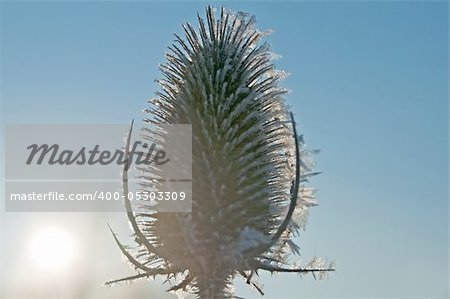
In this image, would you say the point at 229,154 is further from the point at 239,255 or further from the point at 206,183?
the point at 239,255

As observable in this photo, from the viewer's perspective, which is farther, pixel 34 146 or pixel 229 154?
pixel 34 146

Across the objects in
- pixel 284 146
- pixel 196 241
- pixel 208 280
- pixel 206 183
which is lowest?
pixel 208 280

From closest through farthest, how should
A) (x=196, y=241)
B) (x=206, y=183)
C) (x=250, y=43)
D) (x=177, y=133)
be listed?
1. (x=196, y=241)
2. (x=206, y=183)
3. (x=177, y=133)
4. (x=250, y=43)

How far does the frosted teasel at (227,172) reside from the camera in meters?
3.27

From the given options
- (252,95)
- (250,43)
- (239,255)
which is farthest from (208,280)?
(250,43)

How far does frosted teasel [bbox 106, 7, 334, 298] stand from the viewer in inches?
129

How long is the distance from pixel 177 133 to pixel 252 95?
0.53 m

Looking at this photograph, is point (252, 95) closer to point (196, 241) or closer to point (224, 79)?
point (224, 79)

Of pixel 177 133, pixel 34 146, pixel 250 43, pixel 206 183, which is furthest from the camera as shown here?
pixel 34 146

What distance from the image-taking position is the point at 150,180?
3.83 metres

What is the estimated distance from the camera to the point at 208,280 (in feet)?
10.8

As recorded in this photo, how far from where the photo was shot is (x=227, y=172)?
11.3ft

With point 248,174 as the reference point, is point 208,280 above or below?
below

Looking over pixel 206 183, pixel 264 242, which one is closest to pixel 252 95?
pixel 206 183
